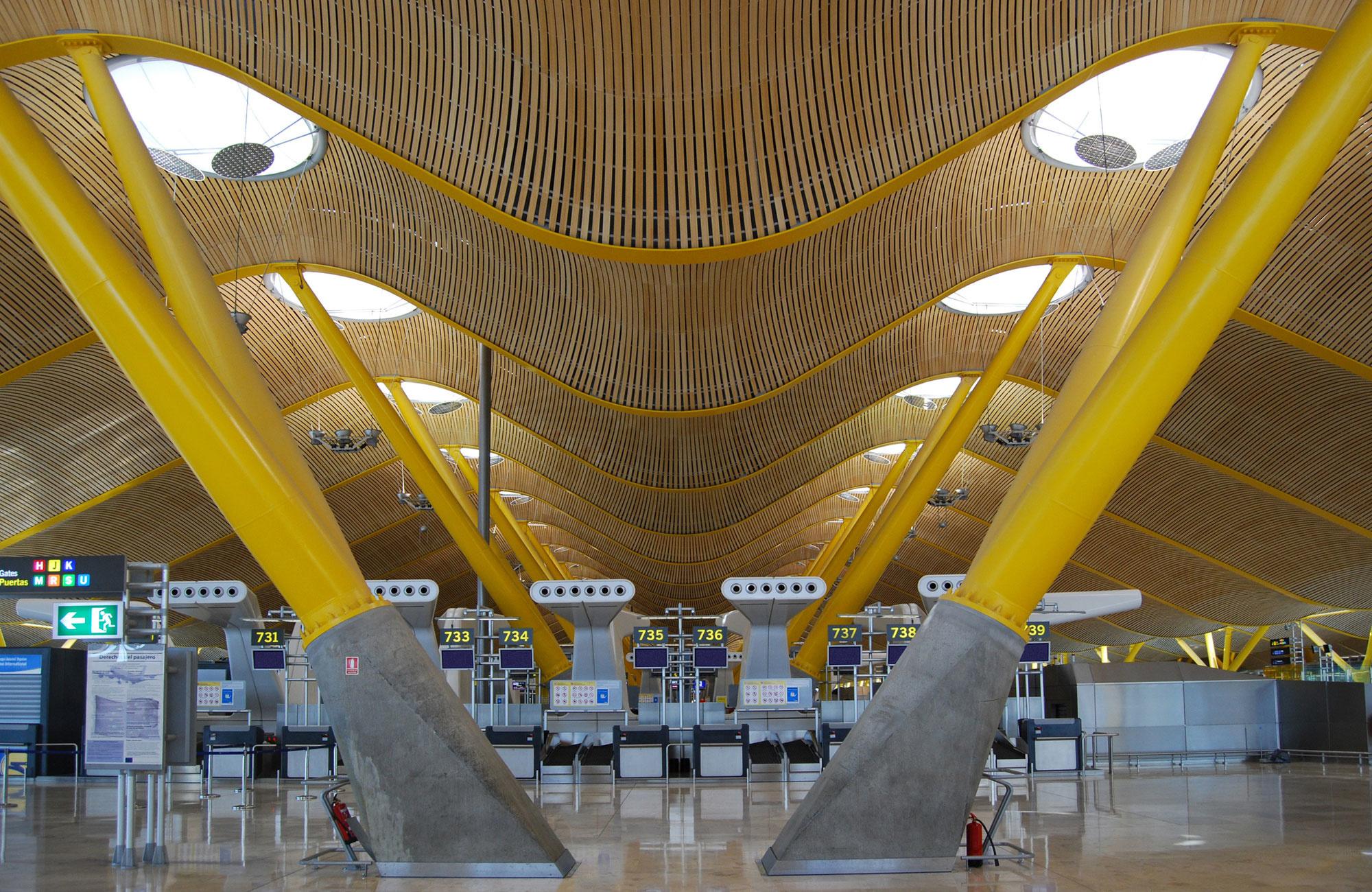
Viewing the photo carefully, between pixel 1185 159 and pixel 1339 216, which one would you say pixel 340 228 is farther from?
pixel 1339 216

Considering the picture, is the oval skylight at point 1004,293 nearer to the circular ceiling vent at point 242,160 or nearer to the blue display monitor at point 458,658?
the blue display monitor at point 458,658

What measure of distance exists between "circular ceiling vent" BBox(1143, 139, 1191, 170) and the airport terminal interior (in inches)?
3.2

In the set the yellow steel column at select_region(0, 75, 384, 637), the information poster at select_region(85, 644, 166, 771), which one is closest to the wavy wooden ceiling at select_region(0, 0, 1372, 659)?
the yellow steel column at select_region(0, 75, 384, 637)

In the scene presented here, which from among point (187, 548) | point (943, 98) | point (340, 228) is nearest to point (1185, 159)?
point (943, 98)

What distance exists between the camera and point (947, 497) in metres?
44.6

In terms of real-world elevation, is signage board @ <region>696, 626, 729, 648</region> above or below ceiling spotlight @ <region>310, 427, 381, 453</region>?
below

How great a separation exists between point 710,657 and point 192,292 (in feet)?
41.8

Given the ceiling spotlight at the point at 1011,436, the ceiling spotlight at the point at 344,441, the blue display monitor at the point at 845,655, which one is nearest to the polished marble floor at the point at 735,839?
the blue display monitor at the point at 845,655

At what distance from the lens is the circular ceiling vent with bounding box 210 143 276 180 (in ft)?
69.5

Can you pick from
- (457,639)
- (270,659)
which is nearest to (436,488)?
(457,639)

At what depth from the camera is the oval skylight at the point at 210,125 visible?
19.4 m

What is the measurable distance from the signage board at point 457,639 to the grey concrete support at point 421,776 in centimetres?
1360

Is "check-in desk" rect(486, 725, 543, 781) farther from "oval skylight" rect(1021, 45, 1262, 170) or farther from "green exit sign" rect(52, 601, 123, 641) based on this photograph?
"oval skylight" rect(1021, 45, 1262, 170)

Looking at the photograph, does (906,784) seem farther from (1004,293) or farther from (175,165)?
(1004,293)
